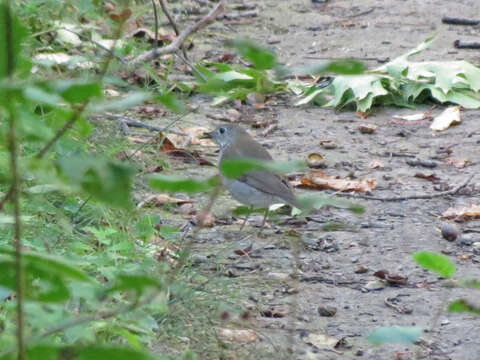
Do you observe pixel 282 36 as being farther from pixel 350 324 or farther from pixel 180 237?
pixel 350 324

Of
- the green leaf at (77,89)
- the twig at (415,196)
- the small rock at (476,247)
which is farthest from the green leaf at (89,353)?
the twig at (415,196)

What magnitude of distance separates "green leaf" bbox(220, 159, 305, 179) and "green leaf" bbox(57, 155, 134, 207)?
0.15 metres

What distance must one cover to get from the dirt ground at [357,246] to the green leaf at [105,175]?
567mm

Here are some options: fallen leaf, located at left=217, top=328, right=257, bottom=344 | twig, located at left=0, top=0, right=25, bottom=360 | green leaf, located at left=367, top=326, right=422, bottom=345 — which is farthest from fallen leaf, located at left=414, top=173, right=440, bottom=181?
twig, located at left=0, top=0, right=25, bottom=360

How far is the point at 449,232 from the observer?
4.16 meters

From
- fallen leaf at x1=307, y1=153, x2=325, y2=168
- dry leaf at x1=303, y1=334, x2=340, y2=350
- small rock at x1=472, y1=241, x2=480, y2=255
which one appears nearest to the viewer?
dry leaf at x1=303, y1=334, x2=340, y2=350

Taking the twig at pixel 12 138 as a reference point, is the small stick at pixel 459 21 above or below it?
below

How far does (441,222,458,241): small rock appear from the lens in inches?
164

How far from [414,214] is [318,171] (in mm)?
785

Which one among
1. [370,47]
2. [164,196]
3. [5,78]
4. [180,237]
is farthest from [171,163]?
[5,78]

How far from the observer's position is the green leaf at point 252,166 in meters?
1.04

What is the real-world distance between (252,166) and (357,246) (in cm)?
311

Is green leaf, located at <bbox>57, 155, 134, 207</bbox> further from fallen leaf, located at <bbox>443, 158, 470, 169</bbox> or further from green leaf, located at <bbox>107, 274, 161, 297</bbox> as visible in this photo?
fallen leaf, located at <bbox>443, 158, 470, 169</bbox>

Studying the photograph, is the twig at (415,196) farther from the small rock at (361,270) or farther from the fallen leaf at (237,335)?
the fallen leaf at (237,335)
